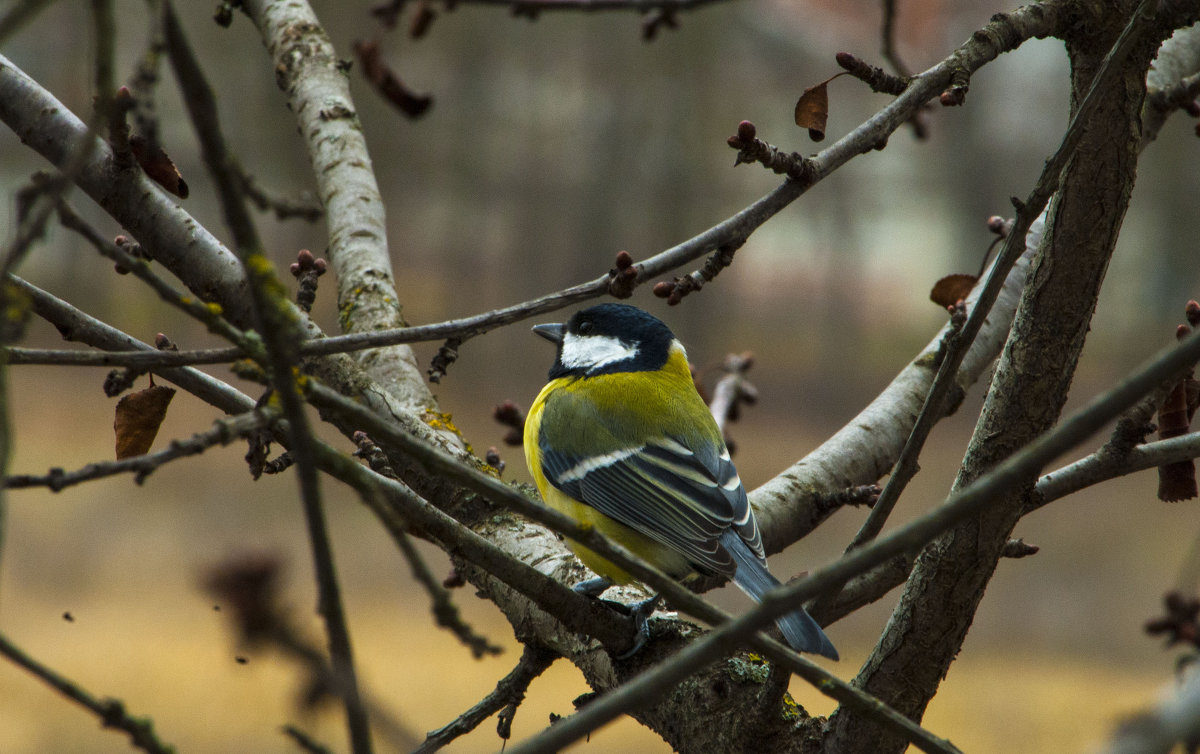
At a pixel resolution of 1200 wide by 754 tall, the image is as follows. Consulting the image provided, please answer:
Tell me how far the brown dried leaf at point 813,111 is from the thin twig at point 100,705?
3.17 feet

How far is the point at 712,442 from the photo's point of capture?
7.41ft

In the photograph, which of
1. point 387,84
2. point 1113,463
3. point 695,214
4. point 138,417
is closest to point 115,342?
point 138,417

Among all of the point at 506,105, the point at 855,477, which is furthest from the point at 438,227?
the point at 855,477

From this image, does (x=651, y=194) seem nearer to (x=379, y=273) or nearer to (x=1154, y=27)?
(x=379, y=273)

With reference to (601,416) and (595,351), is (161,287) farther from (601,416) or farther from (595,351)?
(595,351)

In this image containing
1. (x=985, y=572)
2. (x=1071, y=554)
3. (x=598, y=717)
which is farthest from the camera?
(x=1071, y=554)

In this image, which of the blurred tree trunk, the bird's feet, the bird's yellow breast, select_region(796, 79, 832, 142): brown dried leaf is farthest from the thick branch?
Answer: the blurred tree trunk

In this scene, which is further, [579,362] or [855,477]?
[579,362]

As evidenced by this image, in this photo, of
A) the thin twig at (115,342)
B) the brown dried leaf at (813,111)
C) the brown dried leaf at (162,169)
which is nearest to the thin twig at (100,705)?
the thin twig at (115,342)

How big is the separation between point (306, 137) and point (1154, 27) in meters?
1.64

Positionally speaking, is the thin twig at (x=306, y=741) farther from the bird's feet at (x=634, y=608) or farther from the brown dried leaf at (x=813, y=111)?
the brown dried leaf at (x=813, y=111)

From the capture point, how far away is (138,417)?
1.26 m

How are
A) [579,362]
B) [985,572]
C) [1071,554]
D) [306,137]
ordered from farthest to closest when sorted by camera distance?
1. [1071,554]
2. [579,362]
3. [306,137]
4. [985,572]

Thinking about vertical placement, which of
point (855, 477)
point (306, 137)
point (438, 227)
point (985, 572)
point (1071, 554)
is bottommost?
point (985, 572)
